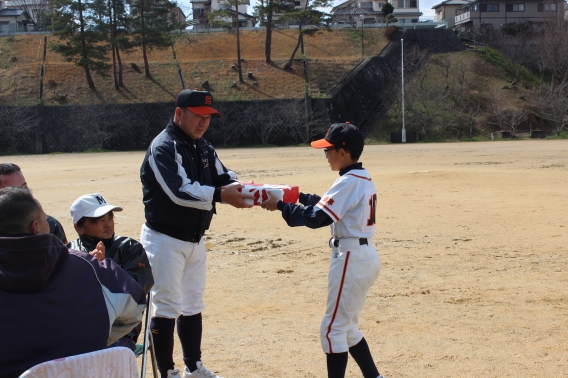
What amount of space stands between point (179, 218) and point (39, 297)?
1.91 meters

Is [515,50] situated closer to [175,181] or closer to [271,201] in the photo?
[271,201]

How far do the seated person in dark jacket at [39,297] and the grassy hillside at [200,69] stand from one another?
142 feet

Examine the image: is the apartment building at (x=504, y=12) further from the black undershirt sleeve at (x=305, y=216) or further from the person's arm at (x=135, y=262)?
the person's arm at (x=135, y=262)

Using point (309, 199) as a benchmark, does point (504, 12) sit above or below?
above

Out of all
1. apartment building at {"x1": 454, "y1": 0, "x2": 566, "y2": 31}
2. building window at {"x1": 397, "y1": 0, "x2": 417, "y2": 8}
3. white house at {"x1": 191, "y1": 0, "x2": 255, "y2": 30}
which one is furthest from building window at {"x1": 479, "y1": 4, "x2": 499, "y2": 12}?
white house at {"x1": 191, "y1": 0, "x2": 255, "y2": 30}

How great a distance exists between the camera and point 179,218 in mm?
4145

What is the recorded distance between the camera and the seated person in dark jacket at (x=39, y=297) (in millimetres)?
2207

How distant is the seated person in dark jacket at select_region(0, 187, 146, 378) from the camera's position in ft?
7.24

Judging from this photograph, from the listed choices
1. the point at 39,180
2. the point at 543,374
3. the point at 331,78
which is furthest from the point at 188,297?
the point at 331,78

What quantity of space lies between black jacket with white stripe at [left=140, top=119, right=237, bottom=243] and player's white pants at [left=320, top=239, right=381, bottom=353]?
103cm

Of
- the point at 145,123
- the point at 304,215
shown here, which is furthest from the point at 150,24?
the point at 304,215

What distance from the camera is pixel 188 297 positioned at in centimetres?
443

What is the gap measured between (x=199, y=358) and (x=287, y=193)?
1.45 m

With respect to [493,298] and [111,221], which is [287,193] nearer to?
[111,221]
